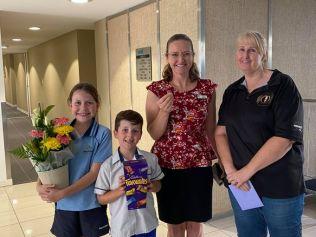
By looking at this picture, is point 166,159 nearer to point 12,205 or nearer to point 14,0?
point 12,205

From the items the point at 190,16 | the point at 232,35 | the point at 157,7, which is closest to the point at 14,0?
the point at 157,7

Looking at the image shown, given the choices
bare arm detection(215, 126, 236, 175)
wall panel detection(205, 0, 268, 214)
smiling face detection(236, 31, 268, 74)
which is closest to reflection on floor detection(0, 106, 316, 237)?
wall panel detection(205, 0, 268, 214)

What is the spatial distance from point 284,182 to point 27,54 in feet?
39.2

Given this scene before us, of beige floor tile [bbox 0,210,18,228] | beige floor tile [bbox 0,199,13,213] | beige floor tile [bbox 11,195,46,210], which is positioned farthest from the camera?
beige floor tile [bbox 11,195,46,210]

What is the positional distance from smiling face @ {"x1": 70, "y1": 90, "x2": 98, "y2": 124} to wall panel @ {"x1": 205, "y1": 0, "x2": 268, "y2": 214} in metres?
1.59

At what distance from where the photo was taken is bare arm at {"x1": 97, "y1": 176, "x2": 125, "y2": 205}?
1642 mm

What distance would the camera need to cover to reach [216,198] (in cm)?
342

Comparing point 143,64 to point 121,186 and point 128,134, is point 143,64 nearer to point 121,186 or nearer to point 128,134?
point 128,134

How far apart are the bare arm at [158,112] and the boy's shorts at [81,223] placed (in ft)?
1.73

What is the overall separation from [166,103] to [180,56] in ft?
0.91

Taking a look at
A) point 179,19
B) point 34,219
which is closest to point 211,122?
point 179,19

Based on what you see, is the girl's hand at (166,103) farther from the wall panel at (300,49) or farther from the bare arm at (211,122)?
the wall panel at (300,49)

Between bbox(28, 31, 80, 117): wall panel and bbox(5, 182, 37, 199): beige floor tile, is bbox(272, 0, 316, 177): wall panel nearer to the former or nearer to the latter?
bbox(5, 182, 37, 199): beige floor tile

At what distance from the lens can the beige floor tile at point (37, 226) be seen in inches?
126
